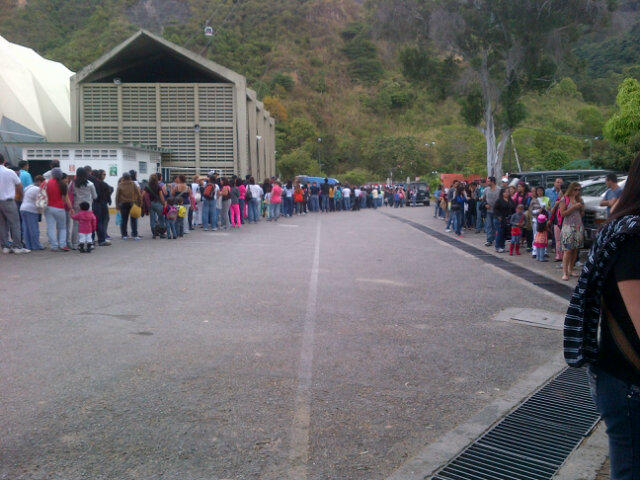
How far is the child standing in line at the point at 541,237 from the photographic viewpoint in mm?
13695

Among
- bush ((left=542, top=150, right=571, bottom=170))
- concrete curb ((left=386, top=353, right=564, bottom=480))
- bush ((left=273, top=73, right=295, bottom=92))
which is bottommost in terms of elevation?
concrete curb ((left=386, top=353, right=564, bottom=480))

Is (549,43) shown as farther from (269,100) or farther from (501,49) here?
(269,100)

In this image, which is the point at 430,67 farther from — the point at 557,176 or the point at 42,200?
→ the point at 42,200

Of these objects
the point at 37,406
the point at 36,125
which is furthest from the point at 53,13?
the point at 37,406

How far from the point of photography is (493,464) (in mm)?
3906

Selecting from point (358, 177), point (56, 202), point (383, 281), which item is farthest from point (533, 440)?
point (358, 177)

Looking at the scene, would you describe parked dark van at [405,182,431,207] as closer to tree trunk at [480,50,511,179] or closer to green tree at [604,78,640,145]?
tree trunk at [480,50,511,179]

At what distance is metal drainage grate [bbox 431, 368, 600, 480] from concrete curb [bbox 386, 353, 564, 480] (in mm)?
52

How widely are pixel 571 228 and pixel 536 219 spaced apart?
2865 mm

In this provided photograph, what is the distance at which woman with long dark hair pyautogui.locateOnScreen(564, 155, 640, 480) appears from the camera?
2127 millimetres

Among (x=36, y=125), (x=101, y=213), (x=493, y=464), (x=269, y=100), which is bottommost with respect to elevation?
(x=493, y=464)

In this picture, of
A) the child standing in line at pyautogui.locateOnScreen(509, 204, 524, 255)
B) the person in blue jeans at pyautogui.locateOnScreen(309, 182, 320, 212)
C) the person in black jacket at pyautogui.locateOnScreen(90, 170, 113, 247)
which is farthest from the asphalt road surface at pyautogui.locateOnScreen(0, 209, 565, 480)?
the person in blue jeans at pyautogui.locateOnScreen(309, 182, 320, 212)

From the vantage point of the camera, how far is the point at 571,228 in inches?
444

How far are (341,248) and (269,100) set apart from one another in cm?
8977
